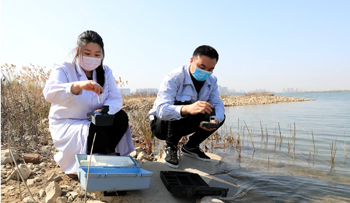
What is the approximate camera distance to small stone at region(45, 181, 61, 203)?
2145 millimetres

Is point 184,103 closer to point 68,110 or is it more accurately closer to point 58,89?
point 68,110

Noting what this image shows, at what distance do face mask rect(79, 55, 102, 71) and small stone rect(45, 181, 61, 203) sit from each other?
1224 mm

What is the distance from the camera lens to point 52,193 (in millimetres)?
2178

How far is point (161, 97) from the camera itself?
3.16m

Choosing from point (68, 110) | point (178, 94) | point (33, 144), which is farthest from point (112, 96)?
point (33, 144)

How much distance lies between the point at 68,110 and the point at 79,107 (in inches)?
4.5

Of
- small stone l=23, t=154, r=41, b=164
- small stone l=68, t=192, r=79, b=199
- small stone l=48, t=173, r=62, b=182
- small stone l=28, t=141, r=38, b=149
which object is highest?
small stone l=28, t=141, r=38, b=149

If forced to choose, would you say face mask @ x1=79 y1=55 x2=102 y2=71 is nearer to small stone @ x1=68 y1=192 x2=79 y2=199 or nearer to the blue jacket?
the blue jacket

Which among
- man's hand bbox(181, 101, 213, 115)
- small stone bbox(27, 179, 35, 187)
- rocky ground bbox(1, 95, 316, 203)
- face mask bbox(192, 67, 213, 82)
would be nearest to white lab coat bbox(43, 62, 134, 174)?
rocky ground bbox(1, 95, 316, 203)

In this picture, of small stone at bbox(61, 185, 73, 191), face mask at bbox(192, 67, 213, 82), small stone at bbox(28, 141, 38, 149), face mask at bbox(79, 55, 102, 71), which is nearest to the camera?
small stone at bbox(61, 185, 73, 191)

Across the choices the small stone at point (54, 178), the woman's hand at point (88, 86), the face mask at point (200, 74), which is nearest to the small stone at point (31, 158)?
the small stone at point (54, 178)

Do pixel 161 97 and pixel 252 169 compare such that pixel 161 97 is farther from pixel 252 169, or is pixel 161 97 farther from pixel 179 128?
pixel 252 169

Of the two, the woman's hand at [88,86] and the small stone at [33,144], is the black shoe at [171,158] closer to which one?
the woman's hand at [88,86]

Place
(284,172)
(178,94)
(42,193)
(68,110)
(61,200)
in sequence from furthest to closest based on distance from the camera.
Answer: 1. (284,172)
2. (178,94)
3. (68,110)
4. (42,193)
5. (61,200)
